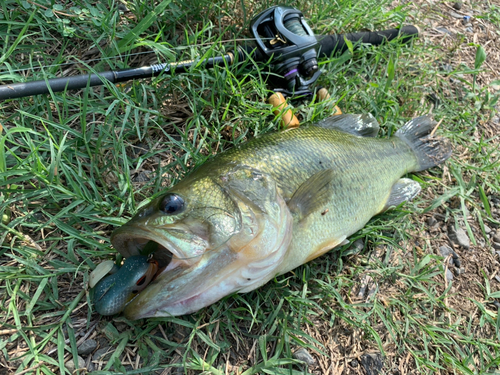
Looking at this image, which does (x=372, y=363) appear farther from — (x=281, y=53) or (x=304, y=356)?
(x=281, y=53)

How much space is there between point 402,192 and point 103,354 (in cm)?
250

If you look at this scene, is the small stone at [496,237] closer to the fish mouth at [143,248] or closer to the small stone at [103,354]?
the fish mouth at [143,248]

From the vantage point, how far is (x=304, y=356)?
7.76 feet

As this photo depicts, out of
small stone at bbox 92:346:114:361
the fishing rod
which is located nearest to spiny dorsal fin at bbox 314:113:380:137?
the fishing rod

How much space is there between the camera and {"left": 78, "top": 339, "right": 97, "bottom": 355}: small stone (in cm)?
213

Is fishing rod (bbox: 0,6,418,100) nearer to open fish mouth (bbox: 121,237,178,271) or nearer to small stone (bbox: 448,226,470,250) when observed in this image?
open fish mouth (bbox: 121,237,178,271)

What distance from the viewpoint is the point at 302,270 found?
2641 mm

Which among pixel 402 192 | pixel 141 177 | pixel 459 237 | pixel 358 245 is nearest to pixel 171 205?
pixel 141 177

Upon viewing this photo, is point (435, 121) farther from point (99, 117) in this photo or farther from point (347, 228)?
point (99, 117)

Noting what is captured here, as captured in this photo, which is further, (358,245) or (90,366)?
(358,245)

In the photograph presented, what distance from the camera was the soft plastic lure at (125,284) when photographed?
2.00 m

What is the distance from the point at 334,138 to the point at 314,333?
4.65ft

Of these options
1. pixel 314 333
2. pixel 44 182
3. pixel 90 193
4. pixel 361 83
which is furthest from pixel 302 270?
pixel 361 83

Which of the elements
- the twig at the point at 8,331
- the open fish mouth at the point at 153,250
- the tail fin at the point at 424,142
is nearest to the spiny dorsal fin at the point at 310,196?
the open fish mouth at the point at 153,250
